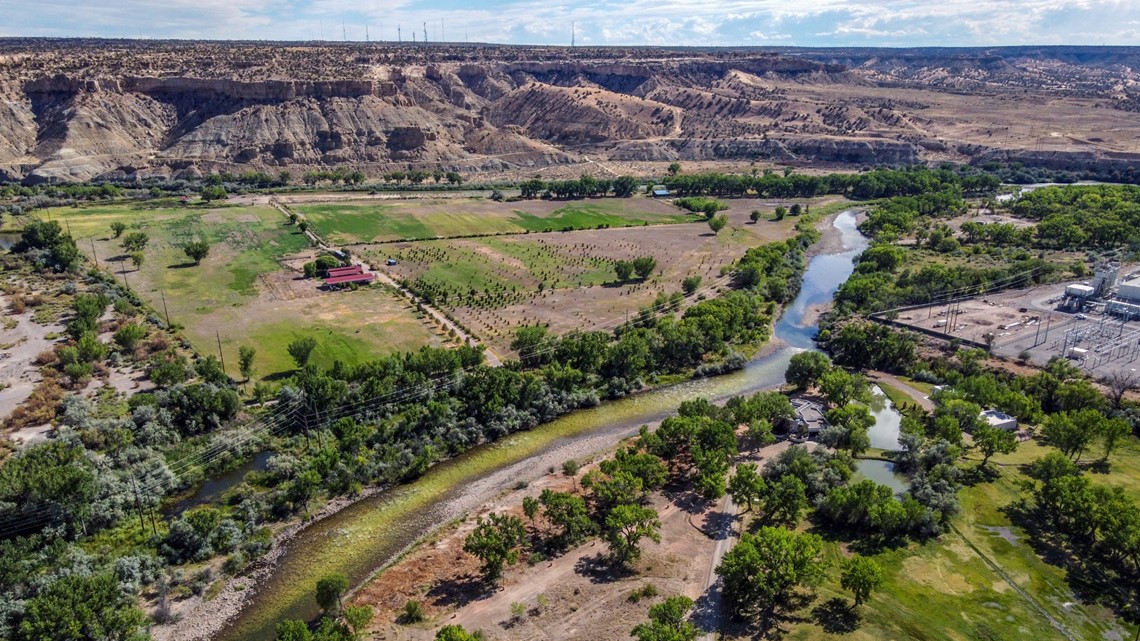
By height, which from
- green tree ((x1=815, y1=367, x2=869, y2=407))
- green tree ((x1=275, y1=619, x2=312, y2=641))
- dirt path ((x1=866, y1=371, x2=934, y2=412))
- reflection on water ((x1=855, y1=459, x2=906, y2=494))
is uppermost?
green tree ((x1=815, y1=367, x2=869, y2=407))

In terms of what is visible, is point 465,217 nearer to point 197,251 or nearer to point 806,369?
point 197,251

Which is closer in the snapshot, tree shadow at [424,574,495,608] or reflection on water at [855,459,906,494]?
tree shadow at [424,574,495,608]

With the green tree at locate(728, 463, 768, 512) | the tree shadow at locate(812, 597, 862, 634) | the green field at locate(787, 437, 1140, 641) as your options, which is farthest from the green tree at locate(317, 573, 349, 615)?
the tree shadow at locate(812, 597, 862, 634)

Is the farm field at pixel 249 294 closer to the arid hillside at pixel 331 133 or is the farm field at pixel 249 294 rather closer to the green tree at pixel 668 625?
the green tree at pixel 668 625

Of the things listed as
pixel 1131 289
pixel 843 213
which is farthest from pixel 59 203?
pixel 1131 289

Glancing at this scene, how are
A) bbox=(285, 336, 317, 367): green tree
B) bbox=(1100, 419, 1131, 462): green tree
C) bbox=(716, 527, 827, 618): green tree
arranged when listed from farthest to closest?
bbox=(285, 336, 317, 367): green tree
bbox=(1100, 419, 1131, 462): green tree
bbox=(716, 527, 827, 618): green tree

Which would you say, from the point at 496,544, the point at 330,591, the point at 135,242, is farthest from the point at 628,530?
the point at 135,242

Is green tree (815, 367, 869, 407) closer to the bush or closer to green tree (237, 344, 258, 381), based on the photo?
the bush
